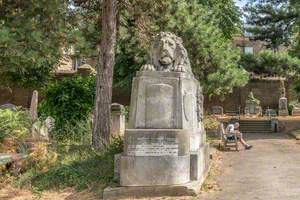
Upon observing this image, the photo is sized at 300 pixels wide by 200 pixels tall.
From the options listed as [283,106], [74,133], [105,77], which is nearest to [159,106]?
[105,77]

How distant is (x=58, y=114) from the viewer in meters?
17.1

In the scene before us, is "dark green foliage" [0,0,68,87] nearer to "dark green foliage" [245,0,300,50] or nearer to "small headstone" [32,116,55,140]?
"small headstone" [32,116,55,140]

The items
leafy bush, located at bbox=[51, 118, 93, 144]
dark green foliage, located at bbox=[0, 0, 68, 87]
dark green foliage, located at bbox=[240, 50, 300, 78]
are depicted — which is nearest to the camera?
dark green foliage, located at bbox=[0, 0, 68, 87]

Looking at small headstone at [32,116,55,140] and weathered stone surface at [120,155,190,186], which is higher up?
small headstone at [32,116,55,140]

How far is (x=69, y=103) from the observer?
56.3 feet

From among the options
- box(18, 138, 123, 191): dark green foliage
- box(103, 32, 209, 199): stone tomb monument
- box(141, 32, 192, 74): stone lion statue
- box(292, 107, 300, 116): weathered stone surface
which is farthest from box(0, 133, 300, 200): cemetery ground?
box(292, 107, 300, 116): weathered stone surface

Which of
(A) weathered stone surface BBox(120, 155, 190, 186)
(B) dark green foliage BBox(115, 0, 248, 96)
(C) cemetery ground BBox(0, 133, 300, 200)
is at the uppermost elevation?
(B) dark green foliage BBox(115, 0, 248, 96)

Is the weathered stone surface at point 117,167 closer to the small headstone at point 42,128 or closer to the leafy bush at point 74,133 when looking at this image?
the small headstone at point 42,128

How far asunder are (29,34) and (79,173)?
378 centimetres

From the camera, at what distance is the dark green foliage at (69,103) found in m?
17.0

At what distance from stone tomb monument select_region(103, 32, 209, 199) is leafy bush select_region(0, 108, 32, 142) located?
5.42 meters

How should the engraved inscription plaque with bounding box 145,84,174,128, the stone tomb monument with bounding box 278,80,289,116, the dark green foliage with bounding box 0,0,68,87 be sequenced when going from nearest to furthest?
1. the dark green foliage with bounding box 0,0,68,87
2. the engraved inscription plaque with bounding box 145,84,174,128
3. the stone tomb monument with bounding box 278,80,289,116

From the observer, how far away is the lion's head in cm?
955

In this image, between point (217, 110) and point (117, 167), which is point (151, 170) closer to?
point (117, 167)
